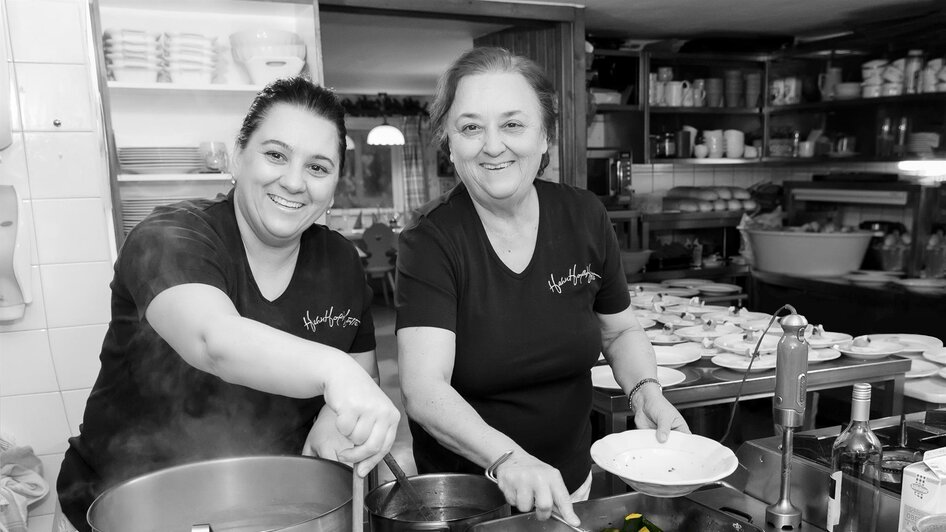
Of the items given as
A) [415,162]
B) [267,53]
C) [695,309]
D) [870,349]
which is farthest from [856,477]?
[415,162]

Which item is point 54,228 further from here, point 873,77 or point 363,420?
point 873,77

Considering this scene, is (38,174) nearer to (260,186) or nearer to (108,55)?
(108,55)

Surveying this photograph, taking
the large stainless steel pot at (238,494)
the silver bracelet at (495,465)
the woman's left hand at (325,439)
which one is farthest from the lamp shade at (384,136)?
the large stainless steel pot at (238,494)

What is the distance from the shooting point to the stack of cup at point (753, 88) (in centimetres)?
575

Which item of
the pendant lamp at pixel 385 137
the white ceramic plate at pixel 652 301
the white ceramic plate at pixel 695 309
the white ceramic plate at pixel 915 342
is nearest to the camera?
the white ceramic plate at pixel 915 342

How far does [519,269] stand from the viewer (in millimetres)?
1638

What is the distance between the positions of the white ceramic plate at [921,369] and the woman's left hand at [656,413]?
160 cm

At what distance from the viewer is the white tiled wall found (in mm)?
2986

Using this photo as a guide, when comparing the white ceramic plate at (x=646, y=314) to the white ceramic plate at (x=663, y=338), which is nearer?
the white ceramic plate at (x=663, y=338)

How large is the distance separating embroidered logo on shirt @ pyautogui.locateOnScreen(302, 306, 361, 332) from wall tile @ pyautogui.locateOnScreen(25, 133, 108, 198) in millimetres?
1935

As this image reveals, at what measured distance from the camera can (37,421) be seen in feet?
10.1

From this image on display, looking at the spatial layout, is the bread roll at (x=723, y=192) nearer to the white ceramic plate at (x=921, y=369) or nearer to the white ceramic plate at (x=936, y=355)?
the white ceramic plate at (x=936, y=355)

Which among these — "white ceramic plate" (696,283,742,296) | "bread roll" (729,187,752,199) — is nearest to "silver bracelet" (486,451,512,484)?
"white ceramic plate" (696,283,742,296)

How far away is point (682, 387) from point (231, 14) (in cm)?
260
